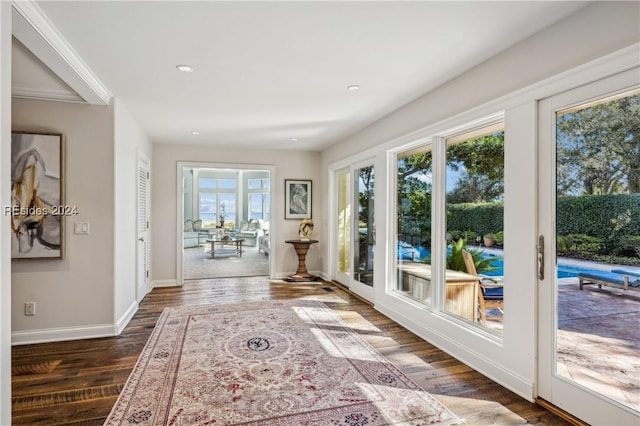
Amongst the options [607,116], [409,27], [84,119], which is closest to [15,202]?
[84,119]

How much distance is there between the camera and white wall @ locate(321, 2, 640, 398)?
1.90m

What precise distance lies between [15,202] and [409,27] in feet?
12.2

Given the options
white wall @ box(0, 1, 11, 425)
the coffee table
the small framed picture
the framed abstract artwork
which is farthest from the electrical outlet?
the coffee table

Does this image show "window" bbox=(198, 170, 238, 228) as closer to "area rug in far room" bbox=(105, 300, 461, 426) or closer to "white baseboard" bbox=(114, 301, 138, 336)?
"white baseboard" bbox=(114, 301, 138, 336)

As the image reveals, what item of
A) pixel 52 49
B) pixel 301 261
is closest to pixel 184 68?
pixel 52 49

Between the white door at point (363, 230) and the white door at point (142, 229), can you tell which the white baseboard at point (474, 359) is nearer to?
the white door at point (363, 230)

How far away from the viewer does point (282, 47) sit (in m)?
2.41

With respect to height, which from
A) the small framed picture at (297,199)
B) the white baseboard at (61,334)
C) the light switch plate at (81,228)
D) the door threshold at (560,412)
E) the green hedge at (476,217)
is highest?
the small framed picture at (297,199)

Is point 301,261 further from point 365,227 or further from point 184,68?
point 184,68

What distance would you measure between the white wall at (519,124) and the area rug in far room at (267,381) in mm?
653

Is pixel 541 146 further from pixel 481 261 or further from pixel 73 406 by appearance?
pixel 73 406

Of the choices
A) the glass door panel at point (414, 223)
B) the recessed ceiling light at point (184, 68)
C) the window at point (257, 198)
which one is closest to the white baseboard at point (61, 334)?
the recessed ceiling light at point (184, 68)

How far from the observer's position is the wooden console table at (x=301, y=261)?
20.0 feet

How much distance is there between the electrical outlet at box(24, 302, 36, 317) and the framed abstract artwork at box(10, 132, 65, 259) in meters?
0.46
